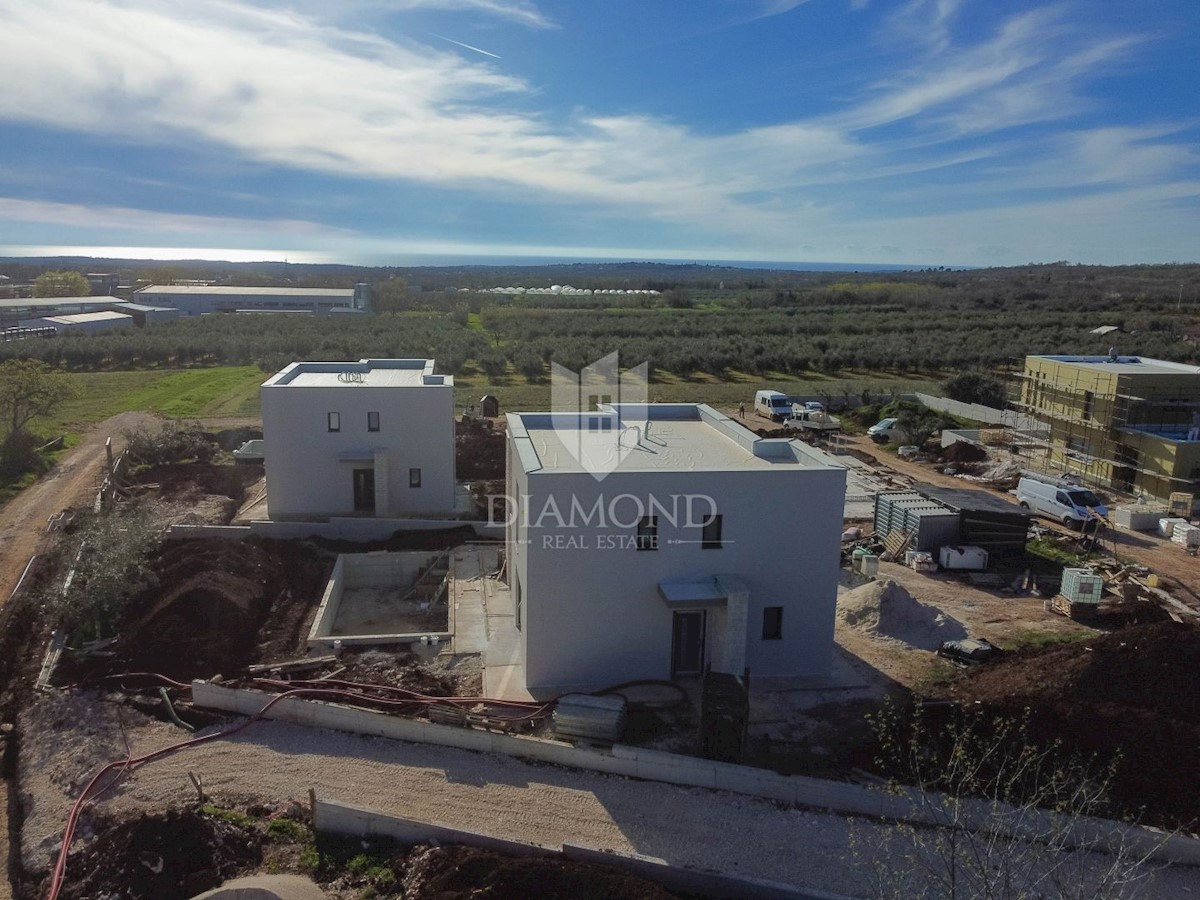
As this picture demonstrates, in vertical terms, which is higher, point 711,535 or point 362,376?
point 362,376

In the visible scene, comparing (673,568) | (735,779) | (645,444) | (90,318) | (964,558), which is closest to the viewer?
(735,779)

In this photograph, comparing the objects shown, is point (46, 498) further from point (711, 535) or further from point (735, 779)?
point (735, 779)

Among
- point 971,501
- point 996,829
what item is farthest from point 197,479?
point 996,829

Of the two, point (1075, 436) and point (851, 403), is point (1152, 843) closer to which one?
point (1075, 436)

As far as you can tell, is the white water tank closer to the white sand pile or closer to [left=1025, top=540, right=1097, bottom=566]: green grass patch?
[left=1025, top=540, right=1097, bottom=566]: green grass patch

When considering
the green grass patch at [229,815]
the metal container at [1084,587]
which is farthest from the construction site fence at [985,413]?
the green grass patch at [229,815]

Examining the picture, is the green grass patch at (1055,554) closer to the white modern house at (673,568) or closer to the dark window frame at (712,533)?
the white modern house at (673,568)

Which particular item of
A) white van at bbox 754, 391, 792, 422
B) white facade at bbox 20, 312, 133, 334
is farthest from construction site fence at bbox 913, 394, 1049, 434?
white facade at bbox 20, 312, 133, 334
